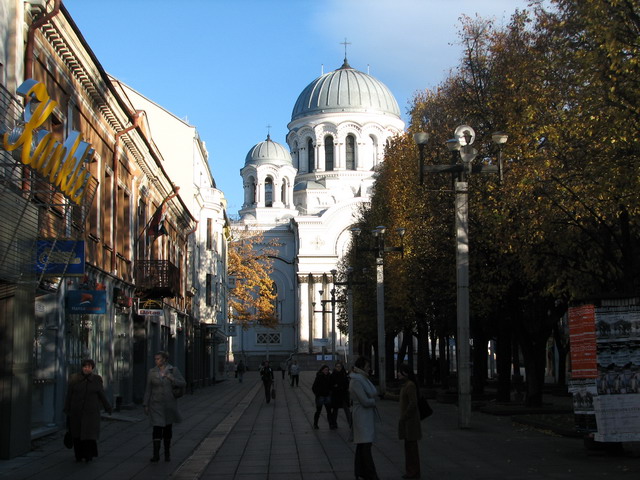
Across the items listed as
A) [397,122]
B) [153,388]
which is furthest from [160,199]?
[397,122]

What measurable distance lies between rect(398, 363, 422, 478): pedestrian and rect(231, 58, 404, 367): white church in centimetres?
8317

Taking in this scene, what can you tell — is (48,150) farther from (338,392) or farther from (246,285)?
(246,285)

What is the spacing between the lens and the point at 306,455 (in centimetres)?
1562

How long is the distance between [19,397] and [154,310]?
14.4 meters

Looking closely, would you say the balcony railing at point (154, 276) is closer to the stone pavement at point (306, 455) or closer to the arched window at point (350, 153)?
the stone pavement at point (306, 455)

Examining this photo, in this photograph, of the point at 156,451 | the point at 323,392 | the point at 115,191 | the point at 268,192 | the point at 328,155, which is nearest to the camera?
the point at 156,451

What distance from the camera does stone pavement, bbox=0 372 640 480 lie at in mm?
12945

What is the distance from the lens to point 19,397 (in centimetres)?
1473

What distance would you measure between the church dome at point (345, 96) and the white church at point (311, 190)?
10cm

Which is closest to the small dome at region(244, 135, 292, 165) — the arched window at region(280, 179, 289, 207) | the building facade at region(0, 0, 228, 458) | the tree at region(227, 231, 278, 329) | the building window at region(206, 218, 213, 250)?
the arched window at region(280, 179, 289, 207)

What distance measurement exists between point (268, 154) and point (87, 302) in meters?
82.2

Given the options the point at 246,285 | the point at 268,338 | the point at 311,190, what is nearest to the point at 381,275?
the point at 246,285

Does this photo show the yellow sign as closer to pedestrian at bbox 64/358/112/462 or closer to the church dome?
pedestrian at bbox 64/358/112/462

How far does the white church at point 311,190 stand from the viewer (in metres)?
98.0
